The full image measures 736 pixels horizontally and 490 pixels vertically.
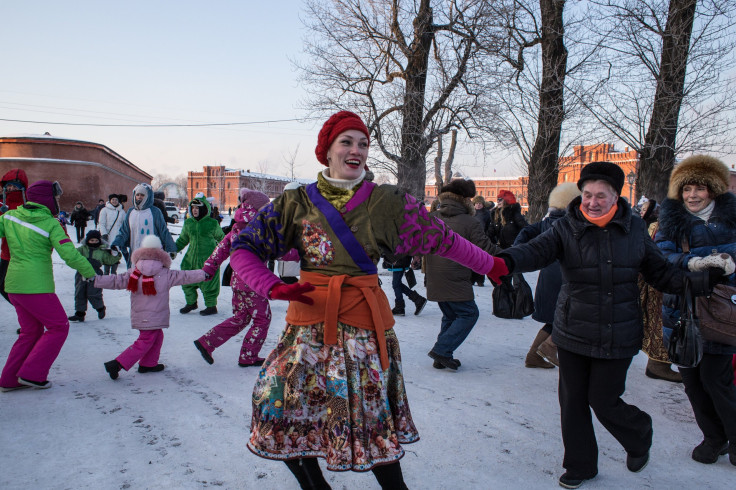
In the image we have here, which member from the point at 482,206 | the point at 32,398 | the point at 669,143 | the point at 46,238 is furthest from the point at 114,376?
the point at 669,143

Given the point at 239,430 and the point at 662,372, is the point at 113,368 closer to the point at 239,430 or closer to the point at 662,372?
the point at 239,430

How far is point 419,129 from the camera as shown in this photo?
43.3ft

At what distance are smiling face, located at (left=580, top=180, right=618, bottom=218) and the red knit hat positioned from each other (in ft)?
4.23

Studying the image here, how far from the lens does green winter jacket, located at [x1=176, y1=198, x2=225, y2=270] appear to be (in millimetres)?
7371

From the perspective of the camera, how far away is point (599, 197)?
8.61 feet

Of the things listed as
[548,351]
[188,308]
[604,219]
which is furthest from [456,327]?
[188,308]

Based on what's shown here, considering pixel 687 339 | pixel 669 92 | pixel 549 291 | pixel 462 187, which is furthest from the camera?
pixel 669 92

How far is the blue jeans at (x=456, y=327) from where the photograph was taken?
15.5 ft

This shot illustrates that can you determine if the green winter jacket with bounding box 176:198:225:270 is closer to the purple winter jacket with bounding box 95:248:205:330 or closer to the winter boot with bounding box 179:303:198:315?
the winter boot with bounding box 179:303:198:315

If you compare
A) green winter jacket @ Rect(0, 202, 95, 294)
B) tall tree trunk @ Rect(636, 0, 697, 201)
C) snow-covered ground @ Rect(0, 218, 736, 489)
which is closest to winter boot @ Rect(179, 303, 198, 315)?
snow-covered ground @ Rect(0, 218, 736, 489)

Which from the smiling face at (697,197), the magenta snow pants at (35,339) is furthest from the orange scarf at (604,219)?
the magenta snow pants at (35,339)

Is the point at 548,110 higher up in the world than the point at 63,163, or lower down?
lower down

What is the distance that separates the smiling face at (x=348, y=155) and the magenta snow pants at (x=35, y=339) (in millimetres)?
3208

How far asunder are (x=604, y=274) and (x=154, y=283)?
3713 mm
